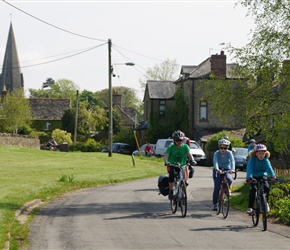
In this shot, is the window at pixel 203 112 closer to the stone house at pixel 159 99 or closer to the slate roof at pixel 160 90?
the stone house at pixel 159 99

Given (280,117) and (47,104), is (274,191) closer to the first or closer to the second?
(280,117)

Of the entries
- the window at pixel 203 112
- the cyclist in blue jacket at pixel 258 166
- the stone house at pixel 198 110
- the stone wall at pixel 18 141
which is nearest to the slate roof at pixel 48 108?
the stone house at pixel 198 110

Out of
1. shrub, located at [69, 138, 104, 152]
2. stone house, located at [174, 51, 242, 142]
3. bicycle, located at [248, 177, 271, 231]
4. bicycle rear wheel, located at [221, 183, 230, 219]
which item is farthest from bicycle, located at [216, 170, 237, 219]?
shrub, located at [69, 138, 104, 152]

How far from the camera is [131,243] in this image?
1157 centimetres

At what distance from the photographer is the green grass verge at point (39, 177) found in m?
14.9

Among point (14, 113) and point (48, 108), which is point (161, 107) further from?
point (48, 108)

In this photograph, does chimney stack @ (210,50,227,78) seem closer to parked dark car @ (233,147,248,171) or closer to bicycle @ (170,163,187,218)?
parked dark car @ (233,147,248,171)

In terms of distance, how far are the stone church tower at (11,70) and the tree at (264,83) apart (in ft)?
369

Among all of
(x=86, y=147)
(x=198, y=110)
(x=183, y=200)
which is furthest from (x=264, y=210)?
(x=86, y=147)

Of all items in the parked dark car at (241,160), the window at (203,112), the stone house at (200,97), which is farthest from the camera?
the window at (203,112)

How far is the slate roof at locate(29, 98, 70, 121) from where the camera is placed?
326 feet

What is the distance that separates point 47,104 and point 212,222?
89075mm

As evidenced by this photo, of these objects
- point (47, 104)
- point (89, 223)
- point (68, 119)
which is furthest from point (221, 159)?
point (47, 104)

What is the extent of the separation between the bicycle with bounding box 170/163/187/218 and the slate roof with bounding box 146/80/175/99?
6021 centimetres
